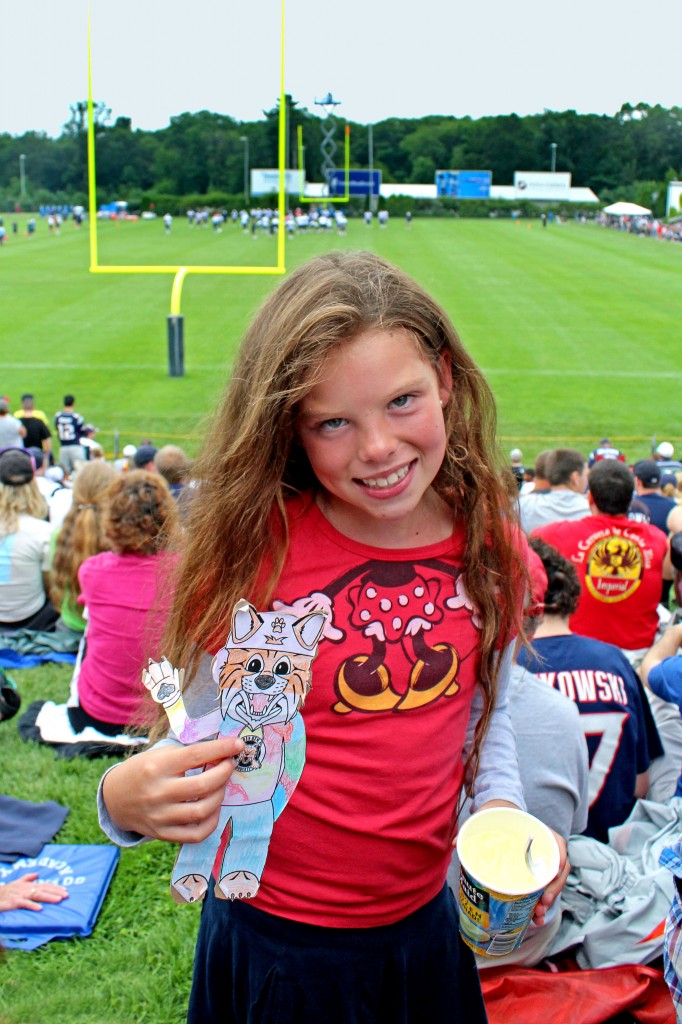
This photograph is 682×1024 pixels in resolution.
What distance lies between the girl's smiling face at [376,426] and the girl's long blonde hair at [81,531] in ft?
11.0

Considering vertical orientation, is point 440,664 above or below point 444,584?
below

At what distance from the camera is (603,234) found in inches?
1928

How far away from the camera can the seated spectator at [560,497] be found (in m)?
5.71

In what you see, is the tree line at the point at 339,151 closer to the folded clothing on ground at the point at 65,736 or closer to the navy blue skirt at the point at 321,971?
the folded clothing on ground at the point at 65,736

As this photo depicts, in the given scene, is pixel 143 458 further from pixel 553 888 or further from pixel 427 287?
pixel 553 888

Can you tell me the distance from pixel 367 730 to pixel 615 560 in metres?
3.33

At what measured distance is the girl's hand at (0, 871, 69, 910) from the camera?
2781 millimetres

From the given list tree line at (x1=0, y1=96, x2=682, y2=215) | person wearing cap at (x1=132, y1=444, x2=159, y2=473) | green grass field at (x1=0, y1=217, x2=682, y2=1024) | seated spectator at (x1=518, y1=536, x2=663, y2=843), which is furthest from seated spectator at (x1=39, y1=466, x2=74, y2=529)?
tree line at (x1=0, y1=96, x2=682, y2=215)

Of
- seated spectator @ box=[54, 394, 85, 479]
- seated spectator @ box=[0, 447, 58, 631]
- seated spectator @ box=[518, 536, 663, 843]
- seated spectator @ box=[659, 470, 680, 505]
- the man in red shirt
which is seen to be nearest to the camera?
seated spectator @ box=[518, 536, 663, 843]

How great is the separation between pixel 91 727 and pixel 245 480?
261cm

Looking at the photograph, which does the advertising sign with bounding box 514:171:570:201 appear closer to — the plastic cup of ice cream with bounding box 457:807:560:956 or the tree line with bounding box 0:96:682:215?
the tree line with bounding box 0:96:682:215

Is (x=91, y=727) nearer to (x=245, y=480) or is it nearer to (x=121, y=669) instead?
(x=121, y=669)

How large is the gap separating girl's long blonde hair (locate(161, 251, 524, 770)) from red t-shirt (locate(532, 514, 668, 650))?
2961 millimetres

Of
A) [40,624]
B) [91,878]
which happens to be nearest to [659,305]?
[40,624]
